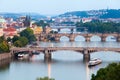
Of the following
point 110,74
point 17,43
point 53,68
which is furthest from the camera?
point 17,43

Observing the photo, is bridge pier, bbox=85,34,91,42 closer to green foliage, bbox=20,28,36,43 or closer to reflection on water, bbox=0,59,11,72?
green foliage, bbox=20,28,36,43

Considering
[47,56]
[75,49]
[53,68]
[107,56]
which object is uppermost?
[75,49]

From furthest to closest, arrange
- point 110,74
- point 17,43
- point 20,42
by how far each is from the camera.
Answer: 1. point 20,42
2. point 17,43
3. point 110,74

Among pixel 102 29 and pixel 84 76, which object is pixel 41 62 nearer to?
pixel 84 76

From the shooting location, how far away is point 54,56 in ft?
75.4

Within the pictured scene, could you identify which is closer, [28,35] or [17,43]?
[17,43]

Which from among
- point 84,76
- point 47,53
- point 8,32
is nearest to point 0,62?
point 47,53

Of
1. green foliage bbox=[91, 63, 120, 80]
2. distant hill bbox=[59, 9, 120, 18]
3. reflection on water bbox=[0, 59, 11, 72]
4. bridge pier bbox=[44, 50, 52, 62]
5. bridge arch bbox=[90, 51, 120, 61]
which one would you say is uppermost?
green foliage bbox=[91, 63, 120, 80]

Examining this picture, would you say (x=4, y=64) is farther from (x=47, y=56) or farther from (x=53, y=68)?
(x=47, y=56)

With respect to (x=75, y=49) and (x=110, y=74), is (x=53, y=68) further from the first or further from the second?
(x=110, y=74)

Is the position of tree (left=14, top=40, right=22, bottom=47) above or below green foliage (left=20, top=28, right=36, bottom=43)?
above

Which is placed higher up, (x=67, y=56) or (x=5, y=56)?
(x=5, y=56)

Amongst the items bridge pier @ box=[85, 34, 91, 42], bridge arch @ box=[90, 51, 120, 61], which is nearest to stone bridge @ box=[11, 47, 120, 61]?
bridge arch @ box=[90, 51, 120, 61]

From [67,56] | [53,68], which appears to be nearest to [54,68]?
[53,68]
